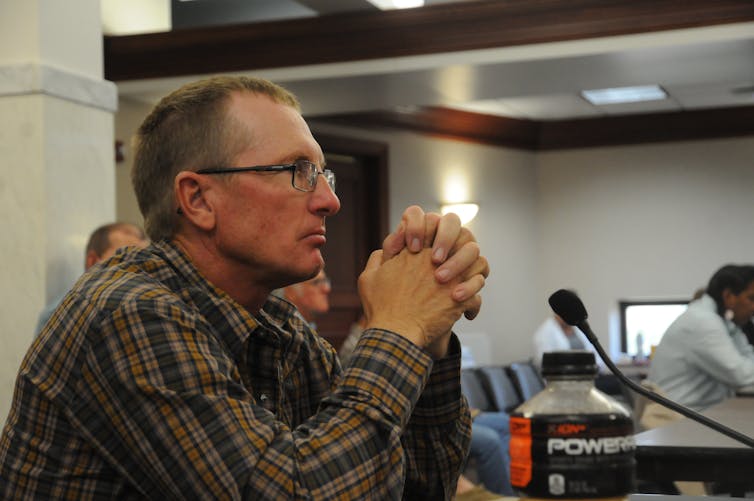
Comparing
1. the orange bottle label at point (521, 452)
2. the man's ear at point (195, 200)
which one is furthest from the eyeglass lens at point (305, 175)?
the orange bottle label at point (521, 452)

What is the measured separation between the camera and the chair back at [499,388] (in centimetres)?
706

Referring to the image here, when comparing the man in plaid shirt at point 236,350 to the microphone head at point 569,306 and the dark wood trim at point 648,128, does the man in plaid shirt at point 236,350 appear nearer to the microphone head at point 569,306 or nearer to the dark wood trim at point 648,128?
the microphone head at point 569,306

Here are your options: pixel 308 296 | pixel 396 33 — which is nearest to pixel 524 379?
pixel 308 296

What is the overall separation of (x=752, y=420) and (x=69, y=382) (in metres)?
2.07

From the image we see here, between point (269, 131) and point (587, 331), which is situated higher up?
point (269, 131)

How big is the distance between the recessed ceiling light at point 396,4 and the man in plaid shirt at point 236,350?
4.44 m

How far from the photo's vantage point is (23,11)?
389 cm

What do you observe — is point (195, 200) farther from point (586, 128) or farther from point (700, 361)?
point (586, 128)

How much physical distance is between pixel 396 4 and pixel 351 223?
2999 millimetres

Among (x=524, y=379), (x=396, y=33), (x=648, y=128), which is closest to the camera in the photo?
(x=396, y=33)

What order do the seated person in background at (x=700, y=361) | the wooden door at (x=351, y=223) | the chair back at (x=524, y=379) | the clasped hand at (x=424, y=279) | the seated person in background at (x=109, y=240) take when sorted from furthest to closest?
1. the wooden door at (x=351, y=223)
2. the chair back at (x=524, y=379)
3. the seated person in background at (x=700, y=361)
4. the seated person in background at (x=109, y=240)
5. the clasped hand at (x=424, y=279)

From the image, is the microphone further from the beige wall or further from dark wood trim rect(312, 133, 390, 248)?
the beige wall

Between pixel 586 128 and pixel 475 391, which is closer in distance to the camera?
pixel 475 391

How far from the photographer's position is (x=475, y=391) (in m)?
6.88
